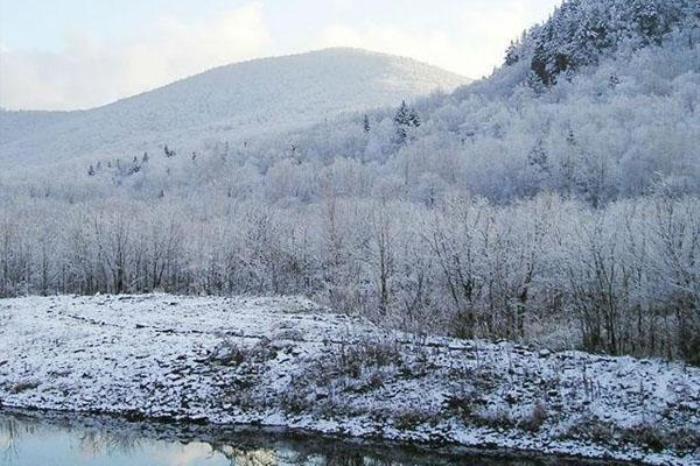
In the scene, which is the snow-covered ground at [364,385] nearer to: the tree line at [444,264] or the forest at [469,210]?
the tree line at [444,264]

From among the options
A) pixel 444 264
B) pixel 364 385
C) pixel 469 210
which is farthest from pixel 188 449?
pixel 469 210

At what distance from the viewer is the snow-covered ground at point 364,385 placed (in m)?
18.7

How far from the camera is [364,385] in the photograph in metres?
22.0

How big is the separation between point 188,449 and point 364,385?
5724 mm

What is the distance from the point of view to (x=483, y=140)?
87.8 metres

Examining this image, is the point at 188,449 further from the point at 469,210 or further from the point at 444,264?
the point at 469,210

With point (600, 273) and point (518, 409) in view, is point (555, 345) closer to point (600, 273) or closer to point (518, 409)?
point (600, 273)

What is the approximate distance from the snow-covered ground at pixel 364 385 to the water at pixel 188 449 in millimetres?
791

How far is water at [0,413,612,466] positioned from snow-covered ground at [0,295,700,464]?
79cm

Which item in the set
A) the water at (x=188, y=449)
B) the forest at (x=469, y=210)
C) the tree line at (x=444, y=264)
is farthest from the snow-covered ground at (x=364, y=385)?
the forest at (x=469, y=210)

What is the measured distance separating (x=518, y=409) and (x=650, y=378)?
3848 millimetres

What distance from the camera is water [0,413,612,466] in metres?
18.0

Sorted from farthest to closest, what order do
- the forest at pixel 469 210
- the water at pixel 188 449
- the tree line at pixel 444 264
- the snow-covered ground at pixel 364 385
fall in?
the forest at pixel 469 210 < the tree line at pixel 444 264 < the snow-covered ground at pixel 364 385 < the water at pixel 188 449

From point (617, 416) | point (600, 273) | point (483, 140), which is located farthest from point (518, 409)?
point (483, 140)
